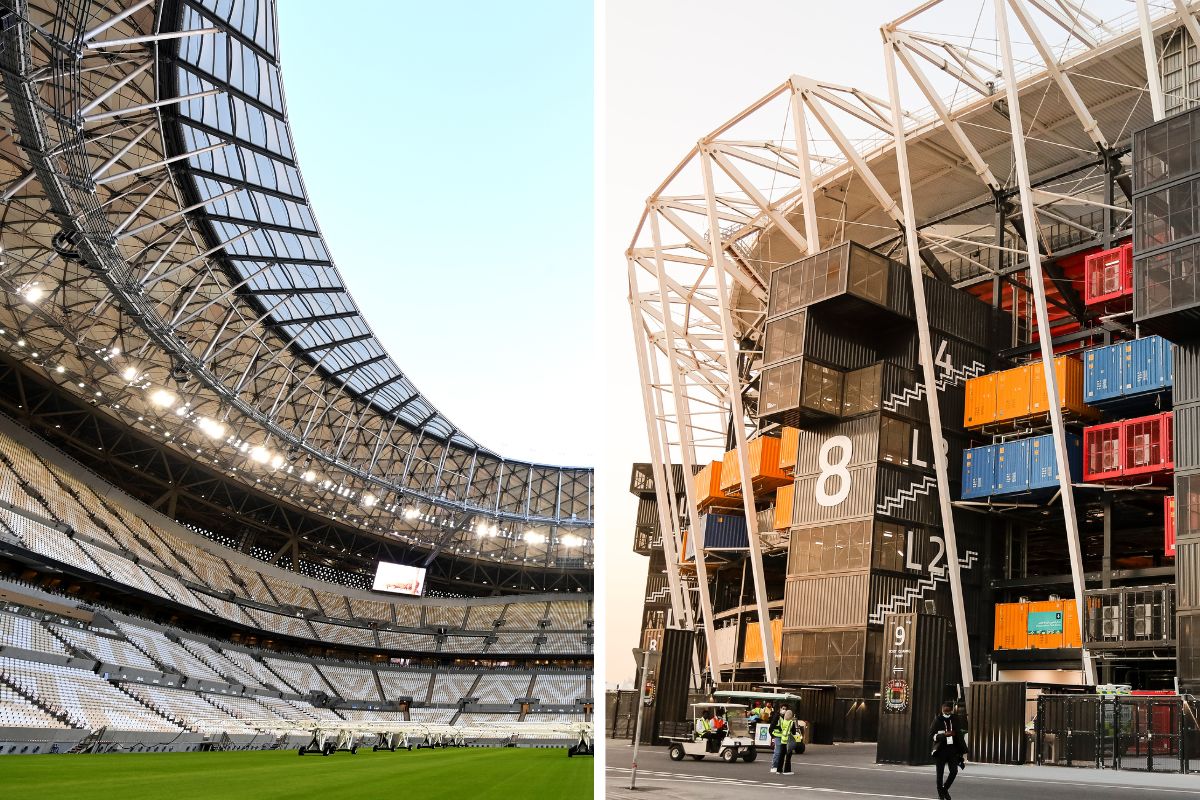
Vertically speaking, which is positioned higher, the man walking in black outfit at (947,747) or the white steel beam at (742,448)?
the white steel beam at (742,448)

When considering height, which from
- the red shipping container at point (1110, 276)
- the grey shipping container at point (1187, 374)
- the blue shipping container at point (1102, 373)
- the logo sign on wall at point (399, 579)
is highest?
the red shipping container at point (1110, 276)

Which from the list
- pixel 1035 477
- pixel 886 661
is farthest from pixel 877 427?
pixel 886 661

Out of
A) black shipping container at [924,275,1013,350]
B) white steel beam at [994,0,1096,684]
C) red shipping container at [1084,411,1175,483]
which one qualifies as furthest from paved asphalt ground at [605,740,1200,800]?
black shipping container at [924,275,1013,350]

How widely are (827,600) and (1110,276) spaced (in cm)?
1863

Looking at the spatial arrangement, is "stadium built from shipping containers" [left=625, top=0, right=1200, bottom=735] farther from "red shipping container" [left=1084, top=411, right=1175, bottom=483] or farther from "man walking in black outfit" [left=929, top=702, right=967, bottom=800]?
"man walking in black outfit" [left=929, top=702, right=967, bottom=800]

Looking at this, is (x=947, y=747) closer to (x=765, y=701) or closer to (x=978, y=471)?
(x=765, y=701)

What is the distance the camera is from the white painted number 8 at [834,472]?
43781mm

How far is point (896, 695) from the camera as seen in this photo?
23.6m

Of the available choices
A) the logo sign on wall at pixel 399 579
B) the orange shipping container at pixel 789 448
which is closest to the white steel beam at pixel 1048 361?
the orange shipping container at pixel 789 448

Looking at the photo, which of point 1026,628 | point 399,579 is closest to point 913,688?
point 1026,628

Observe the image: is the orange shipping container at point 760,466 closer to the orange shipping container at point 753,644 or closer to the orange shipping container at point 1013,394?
the orange shipping container at point 753,644

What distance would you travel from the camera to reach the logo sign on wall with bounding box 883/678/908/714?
23.2 meters

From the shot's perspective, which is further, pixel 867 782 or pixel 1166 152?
pixel 1166 152

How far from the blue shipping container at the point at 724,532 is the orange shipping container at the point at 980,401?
19675 millimetres
